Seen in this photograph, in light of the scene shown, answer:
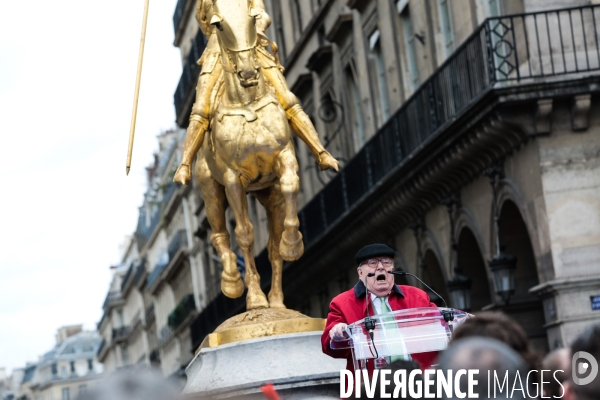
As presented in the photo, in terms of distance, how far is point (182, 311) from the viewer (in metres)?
69.6

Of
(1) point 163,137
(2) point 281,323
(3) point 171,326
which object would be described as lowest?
(2) point 281,323

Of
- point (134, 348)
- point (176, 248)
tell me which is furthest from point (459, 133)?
point (134, 348)

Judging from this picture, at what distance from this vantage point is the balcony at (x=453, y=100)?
60.6 feet

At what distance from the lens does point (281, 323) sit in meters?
9.59

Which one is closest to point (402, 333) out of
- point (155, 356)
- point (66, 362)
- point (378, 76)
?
point (378, 76)

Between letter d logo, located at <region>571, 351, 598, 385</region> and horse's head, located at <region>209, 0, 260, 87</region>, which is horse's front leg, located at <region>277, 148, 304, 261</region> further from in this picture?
letter d logo, located at <region>571, 351, 598, 385</region>

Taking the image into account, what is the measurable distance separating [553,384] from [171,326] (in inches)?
2766

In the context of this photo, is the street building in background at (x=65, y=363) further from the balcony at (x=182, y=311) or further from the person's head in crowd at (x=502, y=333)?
the person's head in crowd at (x=502, y=333)

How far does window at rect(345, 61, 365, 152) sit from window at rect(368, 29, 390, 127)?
1.41 meters

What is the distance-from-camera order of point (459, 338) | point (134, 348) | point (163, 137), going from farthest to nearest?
point (134, 348) < point (163, 137) < point (459, 338)

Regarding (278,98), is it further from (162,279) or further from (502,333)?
(162,279)

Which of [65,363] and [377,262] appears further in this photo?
[65,363]

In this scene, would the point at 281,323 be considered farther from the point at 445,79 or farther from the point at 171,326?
the point at 171,326

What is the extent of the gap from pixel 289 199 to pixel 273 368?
1.21 meters
